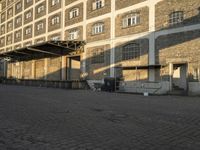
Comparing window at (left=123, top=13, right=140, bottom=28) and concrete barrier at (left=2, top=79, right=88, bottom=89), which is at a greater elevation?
window at (left=123, top=13, right=140, bottom=28)

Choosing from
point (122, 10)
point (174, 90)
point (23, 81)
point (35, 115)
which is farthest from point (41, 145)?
point (23, 81)

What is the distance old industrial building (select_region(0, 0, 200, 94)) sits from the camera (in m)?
21.9

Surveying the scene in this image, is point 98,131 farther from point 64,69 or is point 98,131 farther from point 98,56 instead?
point 64,69

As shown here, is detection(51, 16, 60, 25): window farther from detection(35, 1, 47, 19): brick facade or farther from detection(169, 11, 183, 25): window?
detection(169, 11, 183, 25): window

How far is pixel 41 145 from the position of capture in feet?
19.3

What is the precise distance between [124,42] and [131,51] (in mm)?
1417

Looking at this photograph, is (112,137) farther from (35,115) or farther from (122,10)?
(122,10)

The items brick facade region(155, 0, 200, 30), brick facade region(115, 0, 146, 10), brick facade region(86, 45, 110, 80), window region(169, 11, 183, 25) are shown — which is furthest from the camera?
brick facade region(86, 45, 110, 80)

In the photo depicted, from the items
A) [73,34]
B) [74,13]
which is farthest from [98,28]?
[74,13]

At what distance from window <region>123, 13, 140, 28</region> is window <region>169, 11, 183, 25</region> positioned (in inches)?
153

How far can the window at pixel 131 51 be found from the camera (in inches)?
1015

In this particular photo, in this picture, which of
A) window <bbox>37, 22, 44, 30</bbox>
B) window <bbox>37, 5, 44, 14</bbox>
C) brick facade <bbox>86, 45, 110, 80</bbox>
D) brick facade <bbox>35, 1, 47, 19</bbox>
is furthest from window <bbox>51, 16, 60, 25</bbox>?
brick facade <bbox>86, 45, 110, 80</bbox>

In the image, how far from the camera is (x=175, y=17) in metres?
22.7

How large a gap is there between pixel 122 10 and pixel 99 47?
16.1 feet
